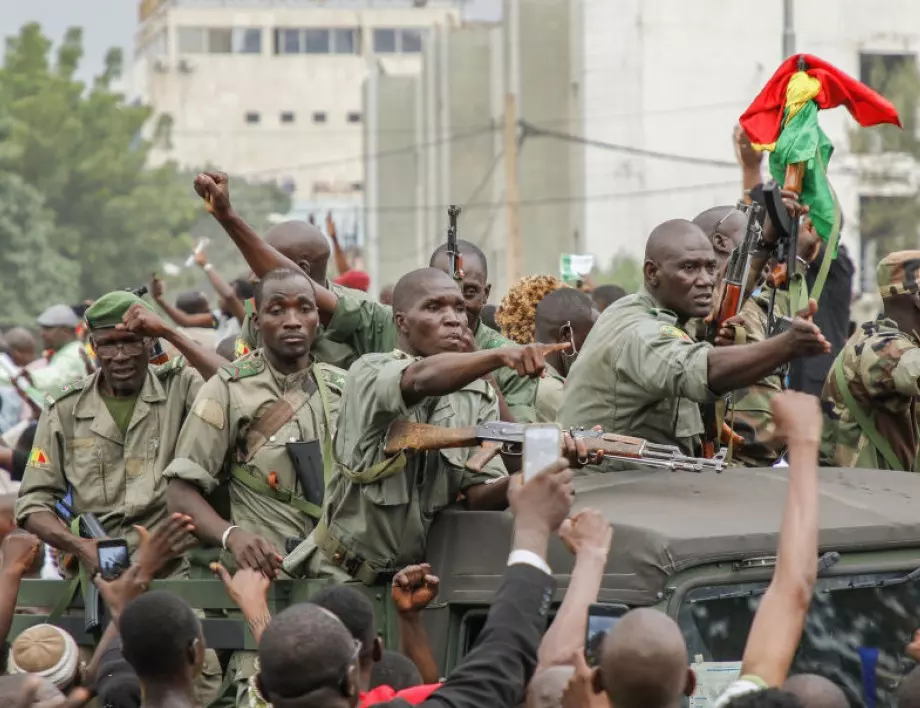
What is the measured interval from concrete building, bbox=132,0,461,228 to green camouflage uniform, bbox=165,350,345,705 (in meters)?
96.0

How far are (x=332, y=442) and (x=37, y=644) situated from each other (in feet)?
3.94

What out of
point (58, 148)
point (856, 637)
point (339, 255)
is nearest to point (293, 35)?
point (58, 148)

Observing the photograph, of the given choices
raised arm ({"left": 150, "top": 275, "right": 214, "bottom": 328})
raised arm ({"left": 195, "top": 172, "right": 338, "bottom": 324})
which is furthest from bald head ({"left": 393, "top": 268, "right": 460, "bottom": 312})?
raised arm ({"left": 150, "top": 275, "right": 214, "bottom": 328})

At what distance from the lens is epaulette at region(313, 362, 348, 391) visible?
6.97 metres

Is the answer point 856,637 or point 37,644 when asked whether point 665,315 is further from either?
point 37,644

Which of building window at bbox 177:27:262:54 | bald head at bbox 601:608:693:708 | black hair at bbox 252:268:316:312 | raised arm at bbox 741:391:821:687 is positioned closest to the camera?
bald head at bbox 601:608:693:708

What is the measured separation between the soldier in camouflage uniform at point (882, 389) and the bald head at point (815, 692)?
2.58 meters

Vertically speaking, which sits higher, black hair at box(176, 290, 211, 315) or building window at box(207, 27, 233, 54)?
building window at box(207, 27, 233, 54)

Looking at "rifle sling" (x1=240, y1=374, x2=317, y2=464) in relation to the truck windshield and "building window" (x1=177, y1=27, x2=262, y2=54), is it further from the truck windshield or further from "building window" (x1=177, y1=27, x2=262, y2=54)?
"building window" (x1=177, y1=27, x2=262, y2=54)

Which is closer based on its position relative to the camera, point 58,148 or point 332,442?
point 332,442

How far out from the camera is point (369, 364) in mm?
5953

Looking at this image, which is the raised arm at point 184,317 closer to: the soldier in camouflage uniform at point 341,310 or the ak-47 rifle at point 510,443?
the soldier in camouflage uniform at point 341,310

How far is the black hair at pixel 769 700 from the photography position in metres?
3.89

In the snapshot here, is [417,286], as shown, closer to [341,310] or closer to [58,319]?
[341,310]
